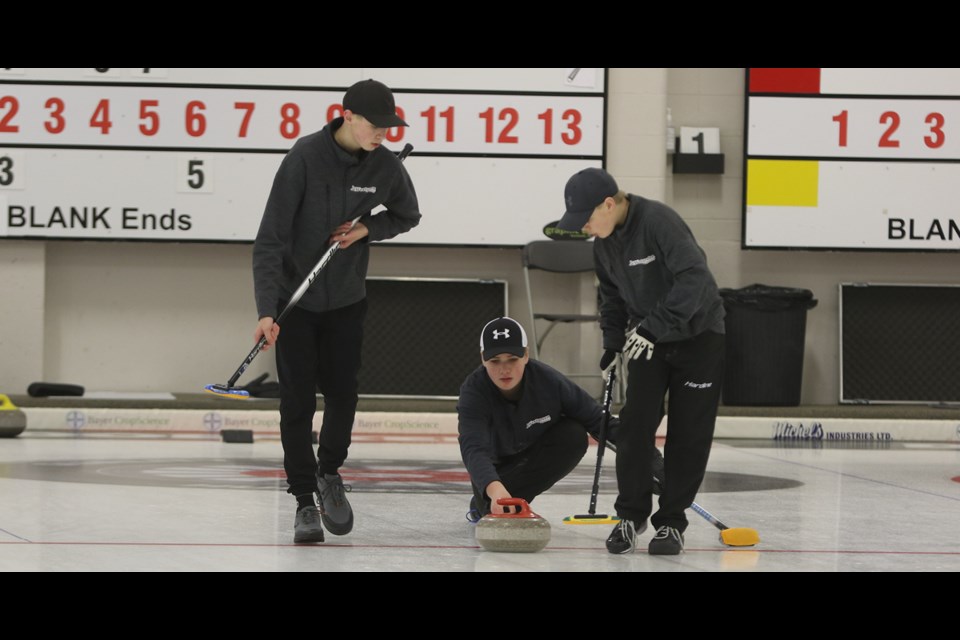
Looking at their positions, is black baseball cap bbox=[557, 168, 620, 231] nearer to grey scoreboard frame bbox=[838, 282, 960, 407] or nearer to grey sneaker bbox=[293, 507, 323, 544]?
grey sneaker bbox=[293, 507, 323, 544]

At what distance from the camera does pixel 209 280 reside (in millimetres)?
9234

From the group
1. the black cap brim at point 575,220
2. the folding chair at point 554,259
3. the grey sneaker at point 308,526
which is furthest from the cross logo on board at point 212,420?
the black cap brim at point 575,220

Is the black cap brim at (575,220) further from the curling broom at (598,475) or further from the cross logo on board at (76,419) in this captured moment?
the cross logo on board at (76,419)

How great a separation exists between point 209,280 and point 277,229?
18.0 ft

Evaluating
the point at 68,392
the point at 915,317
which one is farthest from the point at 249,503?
the point at 915,317

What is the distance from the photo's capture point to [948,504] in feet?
17.0

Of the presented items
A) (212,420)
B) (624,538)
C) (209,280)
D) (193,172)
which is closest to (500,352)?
(624,538)

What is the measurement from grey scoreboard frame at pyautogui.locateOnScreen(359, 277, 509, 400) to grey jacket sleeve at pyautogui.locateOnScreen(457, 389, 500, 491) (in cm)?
486

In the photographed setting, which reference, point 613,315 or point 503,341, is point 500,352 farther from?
point 613,315

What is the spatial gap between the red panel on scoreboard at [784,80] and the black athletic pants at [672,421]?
5710 millimetres

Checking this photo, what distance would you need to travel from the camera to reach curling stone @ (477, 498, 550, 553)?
146 inches

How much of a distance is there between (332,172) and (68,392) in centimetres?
520

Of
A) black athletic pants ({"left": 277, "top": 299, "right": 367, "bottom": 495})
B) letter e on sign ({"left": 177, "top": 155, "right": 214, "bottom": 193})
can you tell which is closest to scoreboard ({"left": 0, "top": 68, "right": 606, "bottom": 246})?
letter e on sign ({"left": 177, "top": 155, "right": 214, "bottom": 193})
